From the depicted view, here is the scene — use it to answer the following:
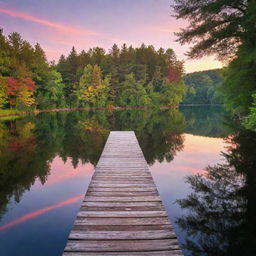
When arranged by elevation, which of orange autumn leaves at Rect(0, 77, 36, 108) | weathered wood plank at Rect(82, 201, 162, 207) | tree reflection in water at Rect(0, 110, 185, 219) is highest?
orange autumn leaves at Rect(0, 77, 36, 108)

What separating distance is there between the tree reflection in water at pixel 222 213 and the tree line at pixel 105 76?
4471cm

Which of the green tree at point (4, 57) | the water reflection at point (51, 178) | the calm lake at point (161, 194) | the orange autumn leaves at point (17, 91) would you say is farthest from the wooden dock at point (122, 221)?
the green tree at point (4, 57)

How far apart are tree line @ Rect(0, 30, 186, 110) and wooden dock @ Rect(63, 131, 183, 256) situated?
4503 cm

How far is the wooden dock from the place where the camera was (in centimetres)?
374

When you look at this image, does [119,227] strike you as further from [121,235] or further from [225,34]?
[225,34]

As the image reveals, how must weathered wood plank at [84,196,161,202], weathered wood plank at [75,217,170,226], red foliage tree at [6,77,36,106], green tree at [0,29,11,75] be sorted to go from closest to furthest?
weathered wood plank at [75,217,170,226] < weathered wood plank at [84,196,161,202] < green tree at [0,29,11,75] < red foliage tree at [6,77,36,106]

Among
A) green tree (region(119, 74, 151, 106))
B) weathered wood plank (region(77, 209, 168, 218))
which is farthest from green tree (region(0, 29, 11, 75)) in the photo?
weathered wood plank (region(77, 209, 168, 218))

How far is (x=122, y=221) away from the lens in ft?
15.0

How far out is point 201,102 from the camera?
4825 inches

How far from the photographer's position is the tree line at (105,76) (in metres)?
50.9

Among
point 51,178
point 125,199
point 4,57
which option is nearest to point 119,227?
point 125,199

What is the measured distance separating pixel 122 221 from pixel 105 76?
6341 centimetres

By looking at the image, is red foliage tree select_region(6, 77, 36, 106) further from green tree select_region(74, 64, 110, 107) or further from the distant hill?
the distant hill

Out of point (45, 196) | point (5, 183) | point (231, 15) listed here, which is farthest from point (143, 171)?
point (231, 15)
